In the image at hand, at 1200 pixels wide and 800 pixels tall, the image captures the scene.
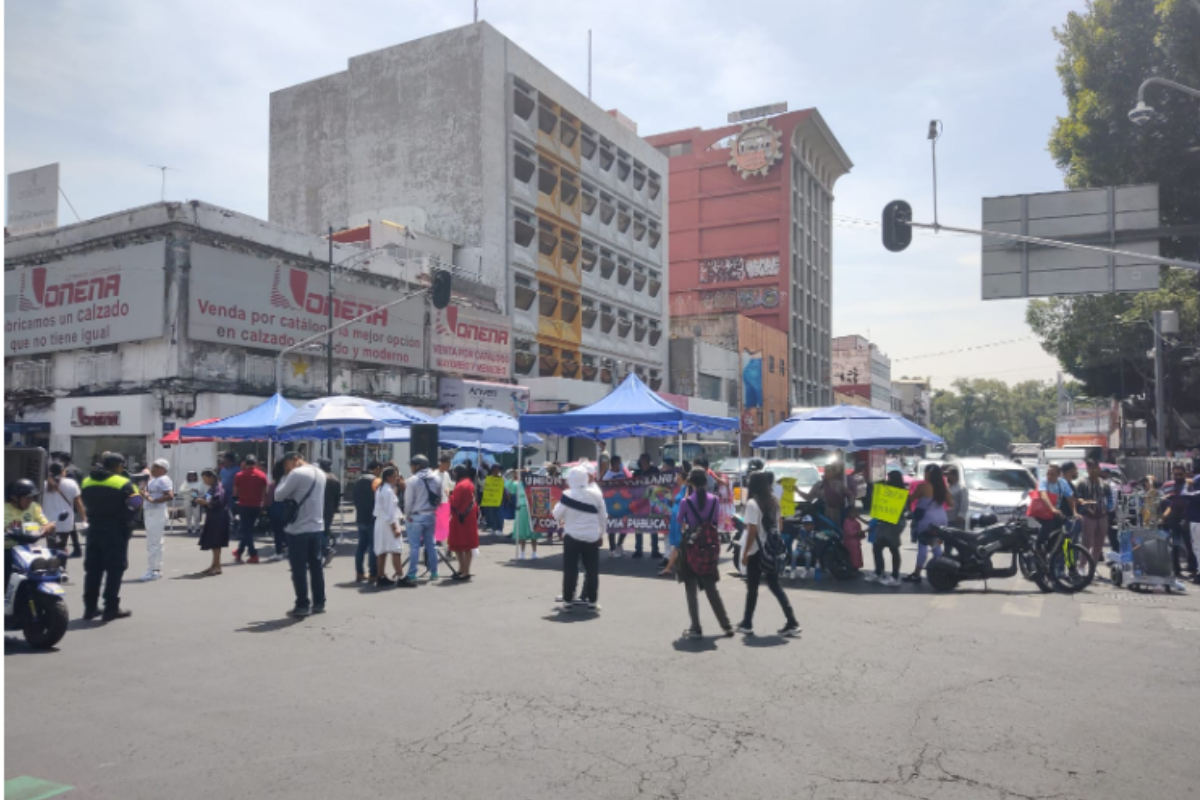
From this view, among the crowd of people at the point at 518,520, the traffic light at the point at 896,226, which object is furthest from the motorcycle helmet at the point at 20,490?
the traffic light at the point at 896,226

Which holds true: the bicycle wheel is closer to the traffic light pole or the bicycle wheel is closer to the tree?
the traffic light pole

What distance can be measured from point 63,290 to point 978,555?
100 feet

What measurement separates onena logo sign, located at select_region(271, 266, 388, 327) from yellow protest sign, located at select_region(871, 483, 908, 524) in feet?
70.0

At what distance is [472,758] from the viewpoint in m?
5.31

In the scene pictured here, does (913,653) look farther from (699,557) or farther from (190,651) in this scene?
(190,651)

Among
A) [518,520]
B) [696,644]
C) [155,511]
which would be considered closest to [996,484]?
[518,520]

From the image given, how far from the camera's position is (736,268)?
70000 mm

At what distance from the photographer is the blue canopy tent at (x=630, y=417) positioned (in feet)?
51.4

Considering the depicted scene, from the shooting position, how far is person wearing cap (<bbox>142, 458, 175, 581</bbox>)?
13195 mm

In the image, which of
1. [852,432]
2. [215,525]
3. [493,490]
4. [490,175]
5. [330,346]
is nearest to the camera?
[215,525]

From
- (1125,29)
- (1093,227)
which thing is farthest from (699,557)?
(1125,29)

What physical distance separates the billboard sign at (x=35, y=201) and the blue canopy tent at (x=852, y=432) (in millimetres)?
30884

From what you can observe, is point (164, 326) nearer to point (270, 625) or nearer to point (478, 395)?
point (478, 395)

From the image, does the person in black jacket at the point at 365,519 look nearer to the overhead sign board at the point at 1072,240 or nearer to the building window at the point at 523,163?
the overhead sign board at the point at 1072,240
